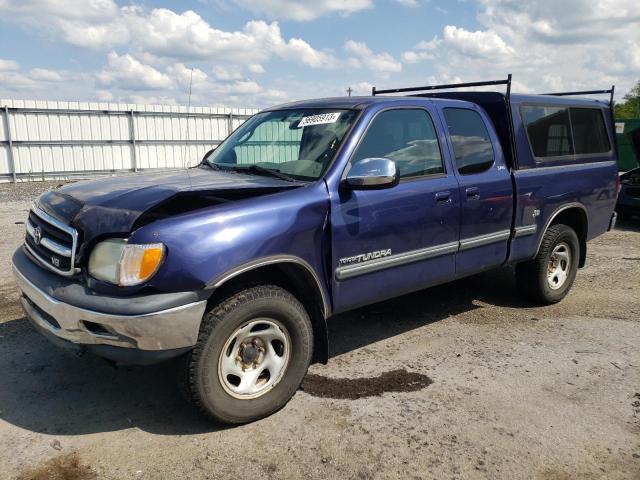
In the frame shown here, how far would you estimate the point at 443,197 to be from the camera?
13.7 feet

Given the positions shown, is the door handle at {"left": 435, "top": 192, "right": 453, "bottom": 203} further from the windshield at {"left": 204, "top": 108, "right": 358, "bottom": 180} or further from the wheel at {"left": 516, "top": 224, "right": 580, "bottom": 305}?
the wheel at {"left": 516, "top": 224, "right": 580, "bottom": 305}

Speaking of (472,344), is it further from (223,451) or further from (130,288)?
(130,288)

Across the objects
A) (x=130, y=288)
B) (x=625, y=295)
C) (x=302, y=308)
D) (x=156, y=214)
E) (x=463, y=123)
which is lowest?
(x=625, y=295)

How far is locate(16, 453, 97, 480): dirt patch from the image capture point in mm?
2727

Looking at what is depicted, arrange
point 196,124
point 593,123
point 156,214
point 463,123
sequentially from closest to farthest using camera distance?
point 156,214
point 463,123
point 593,123
point 196,124

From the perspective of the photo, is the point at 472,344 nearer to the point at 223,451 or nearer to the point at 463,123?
the point at 463,123

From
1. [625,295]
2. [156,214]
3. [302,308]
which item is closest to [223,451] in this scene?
[302,308]

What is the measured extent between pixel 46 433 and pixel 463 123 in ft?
12.4

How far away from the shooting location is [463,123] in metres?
4.57

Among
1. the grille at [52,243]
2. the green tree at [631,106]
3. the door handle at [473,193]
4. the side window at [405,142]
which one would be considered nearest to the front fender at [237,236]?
the grille at [52,243]

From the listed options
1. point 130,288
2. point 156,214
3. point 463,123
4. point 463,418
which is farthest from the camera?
point 463,123

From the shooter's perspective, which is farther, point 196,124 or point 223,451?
point 196,124

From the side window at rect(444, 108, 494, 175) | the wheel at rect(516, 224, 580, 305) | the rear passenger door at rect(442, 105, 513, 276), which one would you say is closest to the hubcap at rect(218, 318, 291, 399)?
the rear passenger door at rect(442, 105, 513, 276)

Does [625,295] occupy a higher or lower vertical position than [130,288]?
lower
